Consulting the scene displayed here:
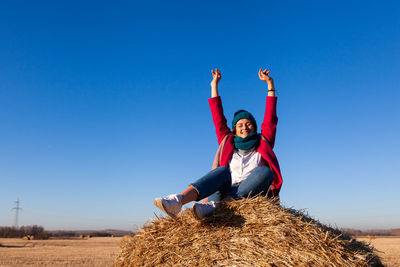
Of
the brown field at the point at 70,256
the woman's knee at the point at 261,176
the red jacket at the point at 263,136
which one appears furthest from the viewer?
the brown field at the point at 70,256

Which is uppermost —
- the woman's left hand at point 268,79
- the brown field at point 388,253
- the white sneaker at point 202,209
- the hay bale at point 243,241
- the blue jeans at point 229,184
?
the woman's left hand at point 268,79

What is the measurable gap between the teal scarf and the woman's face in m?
0.15

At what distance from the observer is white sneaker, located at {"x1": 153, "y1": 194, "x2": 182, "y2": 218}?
3.04 metres

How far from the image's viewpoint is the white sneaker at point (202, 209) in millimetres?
3240

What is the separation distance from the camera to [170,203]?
310 centimetres

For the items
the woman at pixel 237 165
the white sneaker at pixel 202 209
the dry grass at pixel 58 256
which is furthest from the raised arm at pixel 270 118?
the dry grass at pixel 58 256

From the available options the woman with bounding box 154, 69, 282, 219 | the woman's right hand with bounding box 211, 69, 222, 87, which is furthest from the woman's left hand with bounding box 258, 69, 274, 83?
the woman's right hand with bounding box 211, 69, 222, 87

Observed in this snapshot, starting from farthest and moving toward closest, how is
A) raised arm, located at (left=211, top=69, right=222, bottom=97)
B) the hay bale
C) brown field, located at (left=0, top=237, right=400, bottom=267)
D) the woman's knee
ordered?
brown field, located at (left=0, top=237, right=400, bottom=267) < raised arm, located at (left=211, top=69, right=222, bottom=97) < the woman's knee < the hay bale

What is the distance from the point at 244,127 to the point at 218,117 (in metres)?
0.46

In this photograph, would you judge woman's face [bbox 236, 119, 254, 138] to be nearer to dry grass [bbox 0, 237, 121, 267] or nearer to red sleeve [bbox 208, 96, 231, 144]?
red sleeve [bbox 208, 96, 231, 144]

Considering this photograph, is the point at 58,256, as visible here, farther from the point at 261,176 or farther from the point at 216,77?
the point at 261,176

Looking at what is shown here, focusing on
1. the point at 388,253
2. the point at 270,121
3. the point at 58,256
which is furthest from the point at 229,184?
the point at 58,256

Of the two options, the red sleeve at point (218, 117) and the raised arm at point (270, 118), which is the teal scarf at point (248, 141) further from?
the red sleeve at point (218, 117)

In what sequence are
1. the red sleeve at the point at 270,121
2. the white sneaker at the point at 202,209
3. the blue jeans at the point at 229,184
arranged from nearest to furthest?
the white sneaker at the point at 202,209 → the blue jeans at the point at 229,184 → the red sleeve at the point at 270,121
